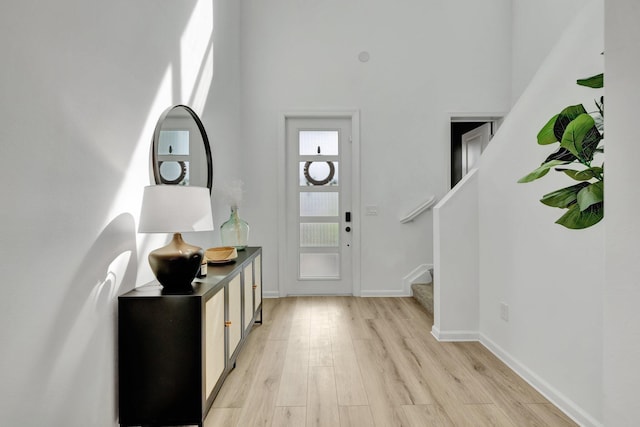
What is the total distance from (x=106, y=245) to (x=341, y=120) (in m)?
3.21

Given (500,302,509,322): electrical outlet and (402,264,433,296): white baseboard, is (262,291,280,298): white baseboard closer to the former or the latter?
(402,264,433,296): white baseboard

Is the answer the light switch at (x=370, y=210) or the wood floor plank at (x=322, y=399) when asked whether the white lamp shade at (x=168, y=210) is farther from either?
the light switch at (x=370, y=210)

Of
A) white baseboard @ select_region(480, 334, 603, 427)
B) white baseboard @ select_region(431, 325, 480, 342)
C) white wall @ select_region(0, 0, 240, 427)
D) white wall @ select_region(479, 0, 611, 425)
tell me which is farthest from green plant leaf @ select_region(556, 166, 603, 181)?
white baseboard @ select_region(431, 325, 480, 342)

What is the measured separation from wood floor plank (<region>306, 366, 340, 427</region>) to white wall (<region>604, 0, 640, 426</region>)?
4.39ft

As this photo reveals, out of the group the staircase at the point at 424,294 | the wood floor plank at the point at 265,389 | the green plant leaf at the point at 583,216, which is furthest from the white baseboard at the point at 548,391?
the wood floor plank at the point at 265,389

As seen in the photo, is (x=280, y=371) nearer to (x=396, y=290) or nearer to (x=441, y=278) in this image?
(x=441, y=278)

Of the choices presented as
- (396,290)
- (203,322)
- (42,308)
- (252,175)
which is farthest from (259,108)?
(42,308)

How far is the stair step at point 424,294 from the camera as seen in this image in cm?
355

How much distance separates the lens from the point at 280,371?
2.38 meters

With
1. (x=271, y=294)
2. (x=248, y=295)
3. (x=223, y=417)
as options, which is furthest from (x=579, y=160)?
(x=271, y=294)

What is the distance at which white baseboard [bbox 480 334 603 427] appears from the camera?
177 cm

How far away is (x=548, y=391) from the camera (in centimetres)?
202

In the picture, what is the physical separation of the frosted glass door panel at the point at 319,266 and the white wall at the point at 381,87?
34 centimetres

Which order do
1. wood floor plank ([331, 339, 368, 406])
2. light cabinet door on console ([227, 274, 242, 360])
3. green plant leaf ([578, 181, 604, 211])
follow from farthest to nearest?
1. light cabinet door on console ([227, 274, 242, 360])
2. wood floor plank ([331, 339, 368, 406])
3. green plant leaf ([578, 181, 604, 211])
